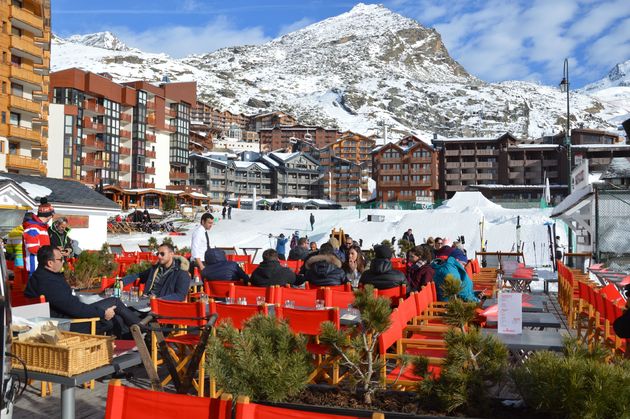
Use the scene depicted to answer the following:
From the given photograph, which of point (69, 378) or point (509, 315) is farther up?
point (509, 315)

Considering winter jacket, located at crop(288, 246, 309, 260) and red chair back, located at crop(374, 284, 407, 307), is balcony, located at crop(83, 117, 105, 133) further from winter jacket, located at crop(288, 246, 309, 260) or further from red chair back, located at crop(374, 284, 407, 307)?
red chair back, located at crop(374, 284, 407, 307)

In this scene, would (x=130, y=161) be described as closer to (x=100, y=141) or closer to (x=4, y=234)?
(x=100, y=141)

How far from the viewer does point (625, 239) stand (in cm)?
1622

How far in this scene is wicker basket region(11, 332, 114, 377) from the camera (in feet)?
12.5

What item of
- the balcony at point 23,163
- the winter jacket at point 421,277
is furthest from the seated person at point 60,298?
the balcony at point 23,163

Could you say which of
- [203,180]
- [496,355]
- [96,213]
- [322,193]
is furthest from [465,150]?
[496,355]

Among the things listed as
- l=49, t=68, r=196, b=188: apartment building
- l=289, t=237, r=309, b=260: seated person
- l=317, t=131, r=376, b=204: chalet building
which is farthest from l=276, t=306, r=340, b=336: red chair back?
l=317, t=131, r=376, b=204: chalet building

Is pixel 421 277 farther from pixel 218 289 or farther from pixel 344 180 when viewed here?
pixel 344 180

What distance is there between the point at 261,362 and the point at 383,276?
4.84 m

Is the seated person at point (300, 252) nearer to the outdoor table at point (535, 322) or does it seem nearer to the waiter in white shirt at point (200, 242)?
the waiter in white shirt at point (200, 242)

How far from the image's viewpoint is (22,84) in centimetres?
4009

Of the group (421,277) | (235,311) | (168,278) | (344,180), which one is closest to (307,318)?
(235,311)

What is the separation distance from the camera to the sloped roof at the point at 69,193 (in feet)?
83.6

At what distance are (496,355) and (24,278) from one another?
9.01 m
